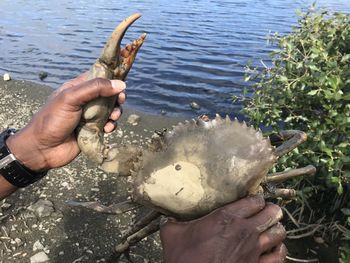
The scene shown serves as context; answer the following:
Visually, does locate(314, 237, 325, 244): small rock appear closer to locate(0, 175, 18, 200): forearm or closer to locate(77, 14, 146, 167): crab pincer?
locate(77, 14, 146, 167): crab pincer

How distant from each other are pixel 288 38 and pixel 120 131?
10.3 feet

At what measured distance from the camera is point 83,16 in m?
16.2

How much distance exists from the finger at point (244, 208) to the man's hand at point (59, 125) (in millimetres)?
1050

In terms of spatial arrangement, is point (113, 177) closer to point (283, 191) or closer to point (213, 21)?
point (283, 191)

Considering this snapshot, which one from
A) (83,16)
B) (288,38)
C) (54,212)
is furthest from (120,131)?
(83,16)

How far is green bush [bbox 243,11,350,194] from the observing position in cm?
379

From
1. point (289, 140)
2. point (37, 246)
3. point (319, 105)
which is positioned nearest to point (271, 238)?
point (289, 140)

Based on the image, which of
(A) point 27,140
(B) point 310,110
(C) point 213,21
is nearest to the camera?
(A) point 27,140

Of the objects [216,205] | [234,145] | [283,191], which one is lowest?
[283,191]

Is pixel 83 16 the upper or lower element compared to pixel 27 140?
lower

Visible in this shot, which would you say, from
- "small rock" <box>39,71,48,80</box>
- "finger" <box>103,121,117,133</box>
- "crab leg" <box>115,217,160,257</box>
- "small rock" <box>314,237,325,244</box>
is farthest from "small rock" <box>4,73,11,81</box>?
"small rock" <box>314,237,325,244</box>

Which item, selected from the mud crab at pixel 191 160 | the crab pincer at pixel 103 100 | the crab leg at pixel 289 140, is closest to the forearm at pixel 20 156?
the crab pincer at pixel 103 100

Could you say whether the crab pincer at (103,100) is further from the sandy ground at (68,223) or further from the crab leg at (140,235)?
the sandy ground at (68,223)

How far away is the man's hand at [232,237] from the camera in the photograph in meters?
2.05
